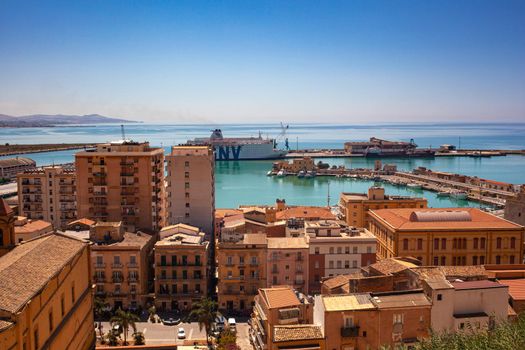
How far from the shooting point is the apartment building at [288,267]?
23297mm

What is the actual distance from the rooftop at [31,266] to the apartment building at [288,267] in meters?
10.2

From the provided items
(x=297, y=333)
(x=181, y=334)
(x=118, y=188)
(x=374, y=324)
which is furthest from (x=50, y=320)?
(x=118, y=188)

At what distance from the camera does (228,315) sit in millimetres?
22609

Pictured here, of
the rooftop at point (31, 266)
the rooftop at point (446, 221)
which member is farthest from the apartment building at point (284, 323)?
the rooftop at point (446, 221)

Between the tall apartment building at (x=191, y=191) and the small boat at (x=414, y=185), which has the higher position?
the tall apartment building at (x=191, y=191)

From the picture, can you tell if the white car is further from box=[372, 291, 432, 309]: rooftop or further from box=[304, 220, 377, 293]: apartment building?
box=[372, 291, 432, 309]: rooftop

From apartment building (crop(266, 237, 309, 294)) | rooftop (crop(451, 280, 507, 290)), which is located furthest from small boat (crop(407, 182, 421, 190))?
rooftop (crop(451, 280, 507, 290))

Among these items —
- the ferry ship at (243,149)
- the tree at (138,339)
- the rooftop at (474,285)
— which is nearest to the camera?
the rooftop at (474,285)

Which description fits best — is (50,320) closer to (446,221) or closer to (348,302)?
(348,302)

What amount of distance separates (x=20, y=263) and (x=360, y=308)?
8279 millimetres

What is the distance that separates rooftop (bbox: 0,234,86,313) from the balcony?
722cm

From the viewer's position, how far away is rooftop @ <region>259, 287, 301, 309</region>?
15.8 metres

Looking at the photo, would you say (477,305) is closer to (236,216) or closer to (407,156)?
(236,216)

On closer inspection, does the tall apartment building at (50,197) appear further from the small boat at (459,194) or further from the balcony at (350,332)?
the small boat at (459,194)
